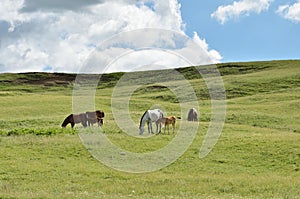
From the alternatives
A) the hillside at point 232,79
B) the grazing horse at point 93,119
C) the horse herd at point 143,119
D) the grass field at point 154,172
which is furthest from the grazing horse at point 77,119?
the hillside at point 232,79

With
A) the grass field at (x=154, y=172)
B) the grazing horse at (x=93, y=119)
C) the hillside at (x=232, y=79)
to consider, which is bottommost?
the grass field at (x=154, y=172)

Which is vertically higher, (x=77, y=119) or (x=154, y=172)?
(x=77, y=119)

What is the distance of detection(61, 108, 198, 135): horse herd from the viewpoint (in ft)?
103

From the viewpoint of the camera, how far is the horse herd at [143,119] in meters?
31.3

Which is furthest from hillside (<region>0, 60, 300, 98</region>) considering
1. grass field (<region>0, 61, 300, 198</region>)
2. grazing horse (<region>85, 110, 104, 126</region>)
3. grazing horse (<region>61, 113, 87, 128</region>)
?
grazing horse (<region>61, 113, 87, 128</region>)

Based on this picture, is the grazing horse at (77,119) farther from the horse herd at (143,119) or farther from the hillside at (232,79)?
the hillside at (232,79)

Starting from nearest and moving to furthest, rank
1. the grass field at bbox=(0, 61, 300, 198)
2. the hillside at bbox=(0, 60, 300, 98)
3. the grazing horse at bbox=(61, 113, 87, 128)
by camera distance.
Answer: the grass field at bbox=(0, 61, 300, 198), the grazing horse at bbox=(61, 113, 87, 128), the hillside at bbox=(0, 60, 300, 98)

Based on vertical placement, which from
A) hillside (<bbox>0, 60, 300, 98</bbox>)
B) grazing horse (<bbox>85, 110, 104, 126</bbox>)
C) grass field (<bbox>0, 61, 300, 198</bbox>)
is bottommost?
grass field (<bbox>0, 61, 300, 198</bbox>)

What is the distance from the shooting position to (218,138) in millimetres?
29344

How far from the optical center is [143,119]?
31.3 meters

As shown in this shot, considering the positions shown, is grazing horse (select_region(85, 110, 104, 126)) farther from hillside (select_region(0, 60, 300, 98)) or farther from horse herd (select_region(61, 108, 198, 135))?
hillside (select_region(0, 60, 300, 98))

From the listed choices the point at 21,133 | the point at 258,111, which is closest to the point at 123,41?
the point at 21,133

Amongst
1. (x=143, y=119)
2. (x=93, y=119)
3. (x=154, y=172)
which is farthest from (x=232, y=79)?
(x=154, y=172)

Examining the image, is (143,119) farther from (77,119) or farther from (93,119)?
(77,119)
